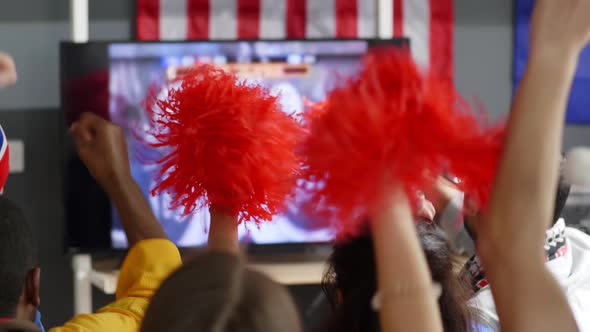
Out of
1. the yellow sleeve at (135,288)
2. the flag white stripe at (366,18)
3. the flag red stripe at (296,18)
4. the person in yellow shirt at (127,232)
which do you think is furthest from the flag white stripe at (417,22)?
the yellow sleeve at (135,288)

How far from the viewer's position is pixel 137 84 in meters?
2.90

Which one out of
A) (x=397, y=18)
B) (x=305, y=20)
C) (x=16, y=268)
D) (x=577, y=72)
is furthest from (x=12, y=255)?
(x=577, y=72)

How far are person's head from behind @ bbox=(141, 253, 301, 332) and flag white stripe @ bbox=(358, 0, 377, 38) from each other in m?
2.80

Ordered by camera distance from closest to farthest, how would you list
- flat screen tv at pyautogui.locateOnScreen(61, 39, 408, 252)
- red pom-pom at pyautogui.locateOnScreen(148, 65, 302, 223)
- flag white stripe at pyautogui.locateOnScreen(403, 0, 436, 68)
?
1. red pom-pom at pyautogui.locateOnScreen(148, 65, 302, 223)
2. flat screen tv at pyautogui.locateOnScreen(61, 39, 408, 252)
3. flag white stripe at pyautogui.locateOnScreen(403, 0, 436, 68)

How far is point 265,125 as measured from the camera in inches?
34.7

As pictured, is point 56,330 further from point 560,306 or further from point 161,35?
point 161,35

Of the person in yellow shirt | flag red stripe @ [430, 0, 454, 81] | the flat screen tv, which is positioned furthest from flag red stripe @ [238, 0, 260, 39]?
the person in yellow shirt

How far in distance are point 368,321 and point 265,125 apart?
0.24 m

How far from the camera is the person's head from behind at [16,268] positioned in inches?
38.6

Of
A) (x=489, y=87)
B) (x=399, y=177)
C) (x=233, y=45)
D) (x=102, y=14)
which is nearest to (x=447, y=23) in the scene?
(x=489, y=87)

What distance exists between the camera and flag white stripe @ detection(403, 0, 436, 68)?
331cm

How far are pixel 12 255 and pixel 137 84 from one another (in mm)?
1948

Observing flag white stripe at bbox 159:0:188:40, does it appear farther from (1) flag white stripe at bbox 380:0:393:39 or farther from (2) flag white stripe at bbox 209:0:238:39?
(1) flag white stripe at bbox 380:0:393:39

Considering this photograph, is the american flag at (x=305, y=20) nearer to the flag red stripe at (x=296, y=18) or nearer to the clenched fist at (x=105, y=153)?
the flag red stripe at (x=296, y=18)
